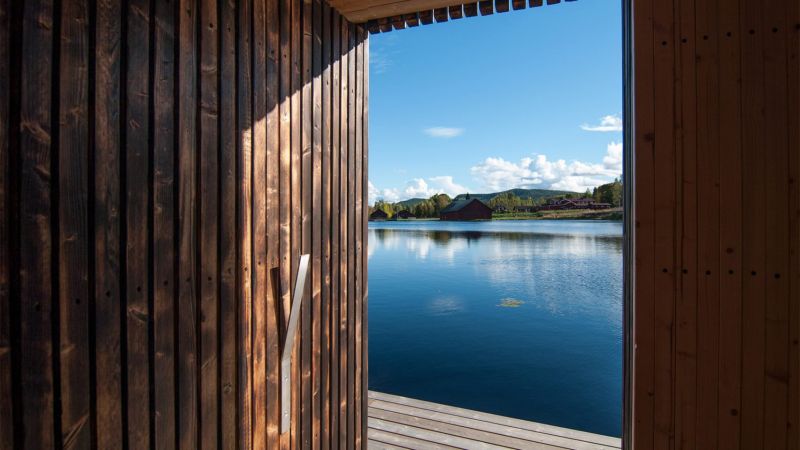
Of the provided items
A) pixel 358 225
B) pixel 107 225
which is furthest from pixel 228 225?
pixel 358 225

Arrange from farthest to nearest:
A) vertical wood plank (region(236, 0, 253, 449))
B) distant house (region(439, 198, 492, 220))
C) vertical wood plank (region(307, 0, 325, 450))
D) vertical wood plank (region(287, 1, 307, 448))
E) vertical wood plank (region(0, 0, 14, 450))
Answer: distant house (region(439, 198, 492, 220)) → vertical wood plank (region(307, 0, 325, 450)) → vertical wood plank (region(287, 1, 307, 448)) → vertical wood plank (region(236, 0, 253, 449)) → vertical wood plank (region(0, 0, 14, 450))

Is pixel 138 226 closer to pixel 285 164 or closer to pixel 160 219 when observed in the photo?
pixel 160 219

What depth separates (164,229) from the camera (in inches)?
47.9

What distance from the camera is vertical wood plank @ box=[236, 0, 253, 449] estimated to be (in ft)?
4.95

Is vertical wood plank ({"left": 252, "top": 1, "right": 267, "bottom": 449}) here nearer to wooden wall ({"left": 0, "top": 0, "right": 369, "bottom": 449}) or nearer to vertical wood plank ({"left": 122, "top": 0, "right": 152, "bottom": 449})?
wooden wall ({"left": 0, "top": 0, "right": 369, "bottom": 449})

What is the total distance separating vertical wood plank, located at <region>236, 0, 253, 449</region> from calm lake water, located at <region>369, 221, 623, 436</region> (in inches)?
189

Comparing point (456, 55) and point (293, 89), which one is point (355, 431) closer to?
point (293, 89)
